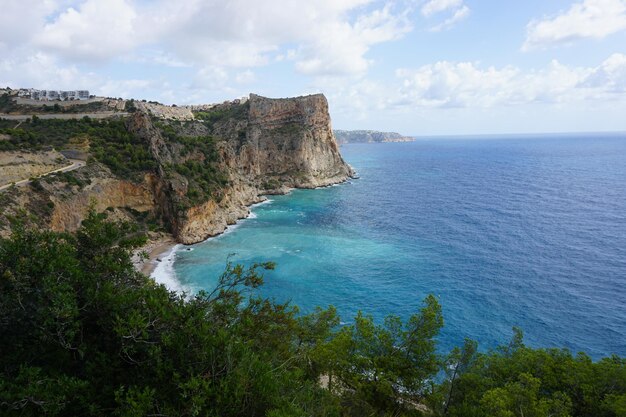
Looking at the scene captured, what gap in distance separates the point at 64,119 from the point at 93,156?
52.9 ft

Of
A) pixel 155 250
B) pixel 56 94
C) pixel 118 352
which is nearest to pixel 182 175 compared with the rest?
pixel 155 250

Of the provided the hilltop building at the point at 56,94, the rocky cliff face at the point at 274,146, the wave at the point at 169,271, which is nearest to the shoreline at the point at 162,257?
the wave at the point at 169,271

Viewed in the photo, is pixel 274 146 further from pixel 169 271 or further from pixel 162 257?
pixel 169 271

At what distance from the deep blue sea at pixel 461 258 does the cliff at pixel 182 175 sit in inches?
229

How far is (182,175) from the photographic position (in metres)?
55.9

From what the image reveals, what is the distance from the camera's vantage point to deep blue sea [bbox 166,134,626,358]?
31312 millimetres

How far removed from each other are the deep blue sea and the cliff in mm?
5809

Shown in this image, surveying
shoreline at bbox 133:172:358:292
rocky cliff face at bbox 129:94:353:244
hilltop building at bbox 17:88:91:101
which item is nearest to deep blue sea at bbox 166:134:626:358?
shoreline at bbox 133:172:358:292

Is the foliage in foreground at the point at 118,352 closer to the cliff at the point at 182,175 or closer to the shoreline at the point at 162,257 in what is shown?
the cliff at the point at 182,175

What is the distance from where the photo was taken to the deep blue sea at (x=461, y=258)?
31.3 metres

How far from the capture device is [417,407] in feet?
59.8

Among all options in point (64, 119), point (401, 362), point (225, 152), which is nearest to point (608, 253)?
point (401, 362)

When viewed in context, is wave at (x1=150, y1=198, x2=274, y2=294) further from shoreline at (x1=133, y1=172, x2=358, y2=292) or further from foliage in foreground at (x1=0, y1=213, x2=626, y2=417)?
foliage in foreground at (x1=0, y1=213, x2=626, y2=417)

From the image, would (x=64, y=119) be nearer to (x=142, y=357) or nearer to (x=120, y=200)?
(x=120, y=200)
